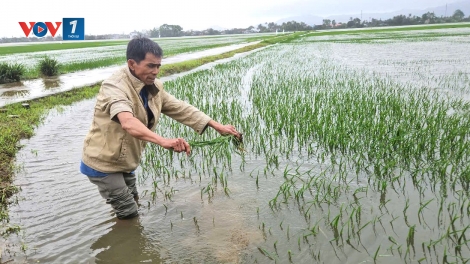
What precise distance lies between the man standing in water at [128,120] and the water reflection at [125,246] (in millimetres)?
172

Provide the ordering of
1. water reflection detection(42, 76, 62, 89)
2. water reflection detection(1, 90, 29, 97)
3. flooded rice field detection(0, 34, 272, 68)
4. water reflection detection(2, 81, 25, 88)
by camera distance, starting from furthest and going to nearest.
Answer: flooded rice field detection(0, 34, 272, 68), water reflection detection(2, 81, 25, 88), water reflection detection(42, 76, 62, 89), water reflection detection(1, 90, 29, 97)

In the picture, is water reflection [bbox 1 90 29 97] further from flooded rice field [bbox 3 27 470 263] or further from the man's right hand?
the man's right hand

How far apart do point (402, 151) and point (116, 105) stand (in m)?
3.24

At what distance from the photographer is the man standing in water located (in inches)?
86.2

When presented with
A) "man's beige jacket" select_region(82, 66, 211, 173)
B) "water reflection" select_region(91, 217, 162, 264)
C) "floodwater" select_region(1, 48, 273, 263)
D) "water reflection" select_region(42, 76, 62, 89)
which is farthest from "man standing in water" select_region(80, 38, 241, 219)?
"water reflection" select_region(42, 76, 62, 89)

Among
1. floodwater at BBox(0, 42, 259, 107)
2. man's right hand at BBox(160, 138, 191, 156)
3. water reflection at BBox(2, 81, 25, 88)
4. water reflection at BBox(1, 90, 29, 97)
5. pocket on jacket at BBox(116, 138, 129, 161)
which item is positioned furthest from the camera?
water reflection at BBox(2, 81, 25, 88)

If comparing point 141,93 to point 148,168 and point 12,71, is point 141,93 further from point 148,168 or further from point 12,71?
point 12,71

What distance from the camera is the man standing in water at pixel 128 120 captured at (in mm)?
2189

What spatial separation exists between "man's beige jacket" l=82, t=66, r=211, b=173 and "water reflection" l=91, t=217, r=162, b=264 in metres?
0.60

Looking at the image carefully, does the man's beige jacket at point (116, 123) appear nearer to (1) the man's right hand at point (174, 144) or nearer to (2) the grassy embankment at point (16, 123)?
(1) the man's right hand at point (174, 144)

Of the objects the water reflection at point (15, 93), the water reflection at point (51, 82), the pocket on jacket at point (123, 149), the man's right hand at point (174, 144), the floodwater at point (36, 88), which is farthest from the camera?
the water reflection at point (51, 82)

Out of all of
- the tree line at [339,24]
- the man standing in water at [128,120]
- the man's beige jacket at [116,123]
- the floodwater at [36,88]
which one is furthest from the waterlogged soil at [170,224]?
the tree line at [339,24]

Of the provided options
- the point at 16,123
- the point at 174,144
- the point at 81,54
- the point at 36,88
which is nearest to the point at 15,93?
the point at 36,88

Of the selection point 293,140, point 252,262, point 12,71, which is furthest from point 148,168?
point 12,71
